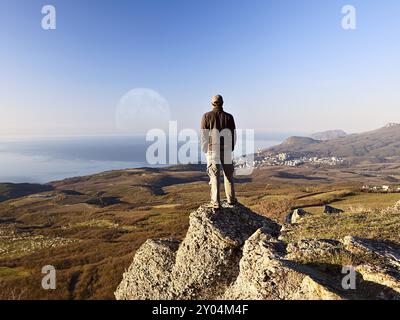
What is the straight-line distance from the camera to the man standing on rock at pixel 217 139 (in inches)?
651

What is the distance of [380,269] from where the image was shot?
10.2 m

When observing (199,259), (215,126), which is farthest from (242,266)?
(215,126)

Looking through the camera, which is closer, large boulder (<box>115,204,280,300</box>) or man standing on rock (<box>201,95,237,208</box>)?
large boulder (<box>115,204,280,300</box>)

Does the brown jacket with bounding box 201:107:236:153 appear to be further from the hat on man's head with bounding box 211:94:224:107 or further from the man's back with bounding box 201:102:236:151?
the hat on man's head with bounding box 211:94:224:107

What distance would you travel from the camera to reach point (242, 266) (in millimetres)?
12875

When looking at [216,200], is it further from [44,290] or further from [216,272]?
[44,290]

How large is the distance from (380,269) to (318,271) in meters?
1.78

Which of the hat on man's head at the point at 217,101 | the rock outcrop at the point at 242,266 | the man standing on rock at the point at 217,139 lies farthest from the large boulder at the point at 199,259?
the hat on man's head at the point at 217,101

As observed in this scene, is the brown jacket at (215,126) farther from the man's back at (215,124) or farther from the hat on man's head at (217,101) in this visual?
the hat on man's head at (217,101)

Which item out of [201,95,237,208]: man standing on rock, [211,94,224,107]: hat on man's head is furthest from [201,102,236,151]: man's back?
[211,94,224,107]: hat on man's head

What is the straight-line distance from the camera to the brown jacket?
16.5 meters

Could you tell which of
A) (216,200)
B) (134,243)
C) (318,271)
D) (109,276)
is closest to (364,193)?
(134,243)

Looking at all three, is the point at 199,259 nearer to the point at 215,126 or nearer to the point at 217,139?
the point at 217,139

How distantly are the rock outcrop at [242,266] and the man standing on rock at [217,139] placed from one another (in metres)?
1.80
